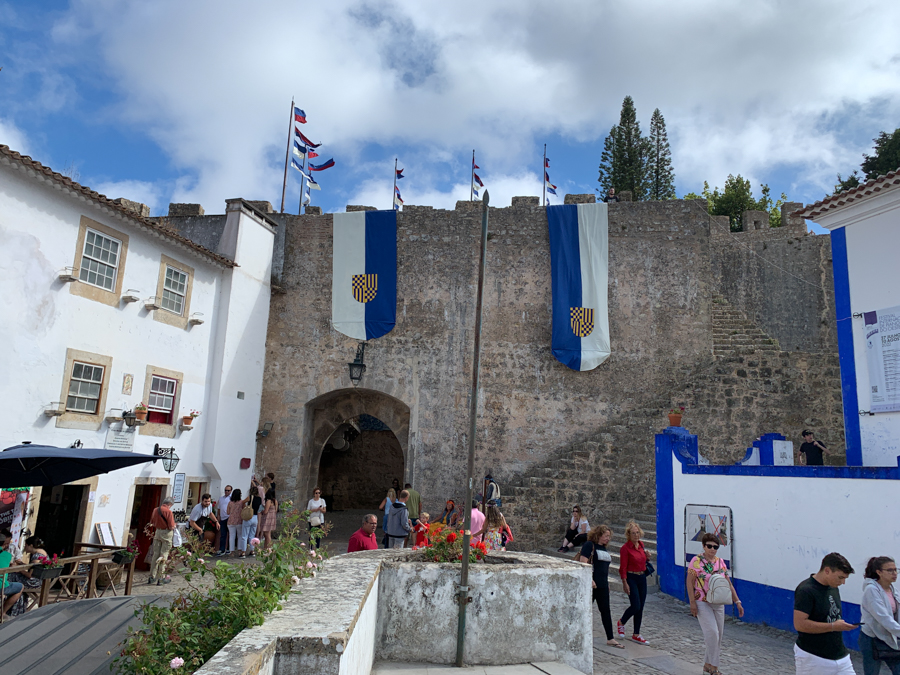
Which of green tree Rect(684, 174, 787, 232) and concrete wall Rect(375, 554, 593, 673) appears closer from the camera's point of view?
concrete wall Rect(375, 554, 593, 673)

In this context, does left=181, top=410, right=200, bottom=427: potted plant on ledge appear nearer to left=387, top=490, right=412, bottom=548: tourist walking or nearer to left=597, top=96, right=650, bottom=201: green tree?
left=387, top=490, right=412, bottom=548: tourist walking

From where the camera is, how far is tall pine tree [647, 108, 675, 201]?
32.2 meters

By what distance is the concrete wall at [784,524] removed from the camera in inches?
267

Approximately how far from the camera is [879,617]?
15.3 feet

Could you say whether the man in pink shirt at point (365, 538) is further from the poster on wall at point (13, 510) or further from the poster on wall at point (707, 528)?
the poster on wall at point (13, 510)

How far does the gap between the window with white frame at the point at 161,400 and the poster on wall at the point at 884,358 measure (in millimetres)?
11922

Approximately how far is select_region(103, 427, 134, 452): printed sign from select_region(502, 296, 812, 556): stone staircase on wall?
23.6ft

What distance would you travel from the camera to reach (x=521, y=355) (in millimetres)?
14844

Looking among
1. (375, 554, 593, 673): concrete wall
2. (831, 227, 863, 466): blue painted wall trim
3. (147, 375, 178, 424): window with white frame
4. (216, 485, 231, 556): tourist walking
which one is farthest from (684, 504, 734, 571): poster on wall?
(147, 375, 178, 424): window with white frame

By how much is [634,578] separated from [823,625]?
2915 millimetres

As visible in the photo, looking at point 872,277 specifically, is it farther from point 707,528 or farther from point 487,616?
point 487,616

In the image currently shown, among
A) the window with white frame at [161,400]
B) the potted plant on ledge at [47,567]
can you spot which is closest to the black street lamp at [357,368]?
the window with white frame at [161,400]

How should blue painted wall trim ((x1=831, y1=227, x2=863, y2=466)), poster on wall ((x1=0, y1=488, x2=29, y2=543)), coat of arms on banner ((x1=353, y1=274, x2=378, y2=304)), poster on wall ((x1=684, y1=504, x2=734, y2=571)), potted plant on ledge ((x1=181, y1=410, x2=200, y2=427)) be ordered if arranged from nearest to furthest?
poster on wall ((x1=684, y1=504, x2=734, y2=571)) → blue painted wall trim ((x1=831, y1=227, x2=863, y2=466)) → poster on wall ((x1=0, y1=488, x2=29, y2=543)) → potted plant on ledge ((x1=181, y1=410, x2=200, y2=427)) → coat of arms on banner ((x1=353, y1=274, x2=378, y2=304))

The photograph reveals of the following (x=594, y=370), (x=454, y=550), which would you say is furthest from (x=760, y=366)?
(x=454, y=550)
